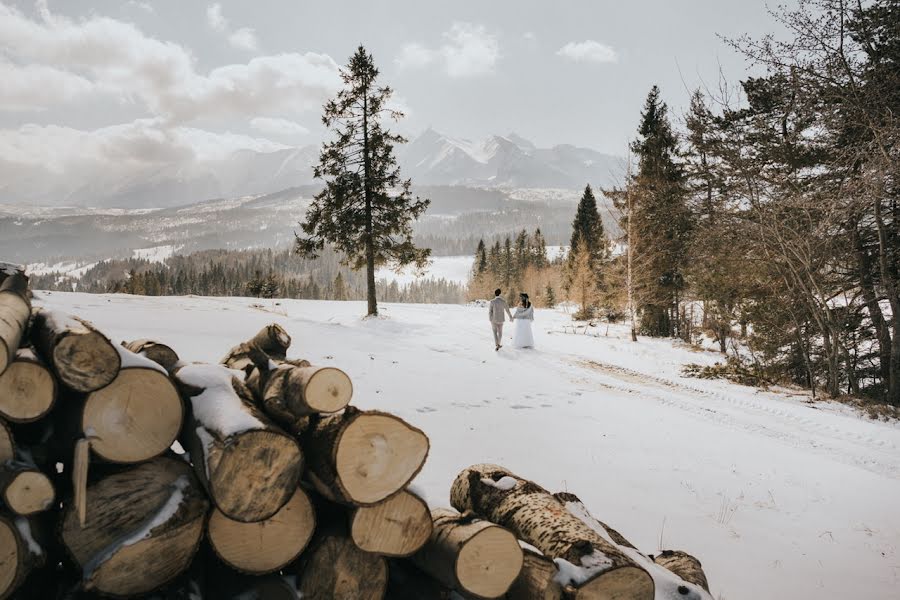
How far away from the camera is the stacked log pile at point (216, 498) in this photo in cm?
177

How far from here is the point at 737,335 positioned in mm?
16688

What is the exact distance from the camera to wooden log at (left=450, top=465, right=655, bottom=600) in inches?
82.4

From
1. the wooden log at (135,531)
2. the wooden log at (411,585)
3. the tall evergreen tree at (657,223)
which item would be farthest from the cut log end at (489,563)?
the tall evergreen tree at (657,223)

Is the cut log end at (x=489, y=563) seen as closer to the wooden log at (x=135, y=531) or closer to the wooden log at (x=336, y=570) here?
the wooden log at (x=336, y=570)

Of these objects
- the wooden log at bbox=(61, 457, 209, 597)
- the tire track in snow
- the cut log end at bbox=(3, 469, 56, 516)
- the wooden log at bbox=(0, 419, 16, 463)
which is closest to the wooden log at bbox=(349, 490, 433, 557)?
the wooden log at bbox=(61, 457, 209, 597)

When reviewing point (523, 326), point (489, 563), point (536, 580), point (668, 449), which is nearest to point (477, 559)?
point (489, 563)

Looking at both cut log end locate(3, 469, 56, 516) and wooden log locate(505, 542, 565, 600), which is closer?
cut log end locate(3, 469, 56, 516)

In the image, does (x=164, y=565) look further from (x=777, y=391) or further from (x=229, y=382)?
(x=777, y=391)

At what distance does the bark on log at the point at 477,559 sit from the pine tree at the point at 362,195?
17549 millimetres

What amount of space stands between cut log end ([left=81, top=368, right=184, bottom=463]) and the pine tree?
17336mm

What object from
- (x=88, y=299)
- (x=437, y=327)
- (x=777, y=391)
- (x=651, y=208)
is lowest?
(x=777, y=391)

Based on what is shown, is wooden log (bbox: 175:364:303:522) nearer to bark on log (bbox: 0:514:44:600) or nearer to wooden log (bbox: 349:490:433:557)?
wooden log (bbox: 349:490:433:557)

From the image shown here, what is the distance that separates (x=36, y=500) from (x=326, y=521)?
3.78 feet

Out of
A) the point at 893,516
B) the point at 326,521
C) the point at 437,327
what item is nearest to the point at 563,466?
the point at 893,516
